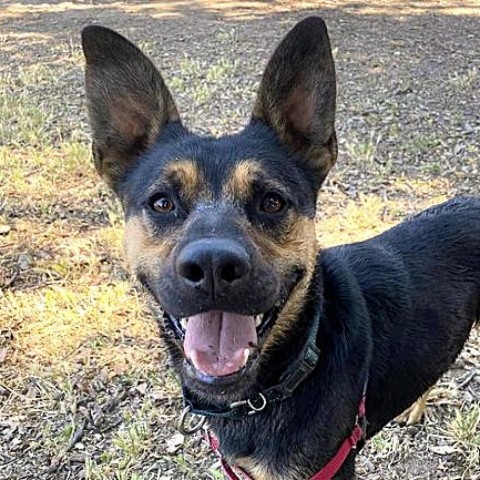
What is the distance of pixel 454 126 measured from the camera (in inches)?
289

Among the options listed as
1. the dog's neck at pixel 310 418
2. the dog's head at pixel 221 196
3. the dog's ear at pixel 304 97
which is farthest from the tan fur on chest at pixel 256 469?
the dog's ear at pixel 304 97

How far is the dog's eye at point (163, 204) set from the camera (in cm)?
283

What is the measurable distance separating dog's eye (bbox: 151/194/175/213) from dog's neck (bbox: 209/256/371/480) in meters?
0.68

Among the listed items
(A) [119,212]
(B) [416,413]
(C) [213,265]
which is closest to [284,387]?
(C) [213,265]

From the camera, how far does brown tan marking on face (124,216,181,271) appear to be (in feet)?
8.95

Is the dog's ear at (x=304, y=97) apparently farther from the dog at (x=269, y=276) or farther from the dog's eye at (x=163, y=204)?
the dog's eye at (x=163, y=204)

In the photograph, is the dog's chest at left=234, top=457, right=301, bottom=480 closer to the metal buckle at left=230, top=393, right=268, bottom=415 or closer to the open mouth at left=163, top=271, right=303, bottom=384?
the metal buckle at left=230, top=393, right=268, bottom=415

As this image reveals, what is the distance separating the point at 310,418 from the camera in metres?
2.87

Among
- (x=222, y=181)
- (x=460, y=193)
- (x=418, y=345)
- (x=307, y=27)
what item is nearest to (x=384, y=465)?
(x=418, y=345)

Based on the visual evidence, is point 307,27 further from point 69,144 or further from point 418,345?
point 69,144

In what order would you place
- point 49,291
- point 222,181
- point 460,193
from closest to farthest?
point 222,181 < point 49,291 < point 460,193

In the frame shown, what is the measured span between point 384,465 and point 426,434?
1.18ft

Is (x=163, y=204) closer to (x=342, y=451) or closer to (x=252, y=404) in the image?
(x=252, y=404)

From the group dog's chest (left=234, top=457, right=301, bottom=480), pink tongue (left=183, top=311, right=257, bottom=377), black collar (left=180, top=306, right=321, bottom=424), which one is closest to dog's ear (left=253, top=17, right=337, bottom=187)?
black collar (left=180, top=306, right=321, bottom=424)
